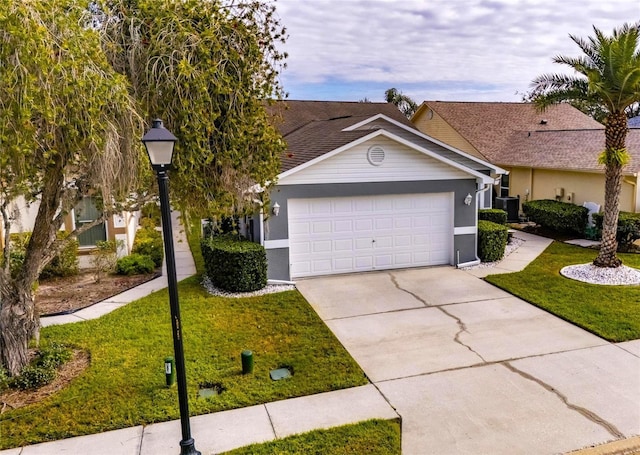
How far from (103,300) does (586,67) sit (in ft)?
39.6

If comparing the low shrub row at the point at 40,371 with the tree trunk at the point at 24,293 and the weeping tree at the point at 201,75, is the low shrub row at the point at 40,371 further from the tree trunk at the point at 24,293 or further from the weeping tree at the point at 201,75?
the weeping tree at the point at 201,75

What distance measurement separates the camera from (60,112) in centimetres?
505

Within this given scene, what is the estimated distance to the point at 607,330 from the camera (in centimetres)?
819

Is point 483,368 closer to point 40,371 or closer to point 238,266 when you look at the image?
point 238,266

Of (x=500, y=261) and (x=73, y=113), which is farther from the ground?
(x=73, y=113)

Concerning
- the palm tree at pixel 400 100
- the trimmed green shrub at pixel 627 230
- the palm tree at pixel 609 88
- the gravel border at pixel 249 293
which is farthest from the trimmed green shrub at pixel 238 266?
the palm tree at pixel 400 100

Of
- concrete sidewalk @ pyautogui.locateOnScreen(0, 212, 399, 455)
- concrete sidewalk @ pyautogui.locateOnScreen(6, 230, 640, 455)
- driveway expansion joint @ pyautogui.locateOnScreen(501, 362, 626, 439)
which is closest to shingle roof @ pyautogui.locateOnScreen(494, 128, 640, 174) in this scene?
concrete sidewalk @ pyautogui.locateOnScreen(6, 230, 640, 455)

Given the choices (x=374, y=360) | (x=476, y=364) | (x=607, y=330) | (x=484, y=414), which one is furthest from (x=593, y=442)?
(x=607, y=330)

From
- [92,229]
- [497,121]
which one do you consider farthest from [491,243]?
[497,121]

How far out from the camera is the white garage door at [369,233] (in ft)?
38.8

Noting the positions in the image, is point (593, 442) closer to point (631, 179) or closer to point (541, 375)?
point (541, 375)

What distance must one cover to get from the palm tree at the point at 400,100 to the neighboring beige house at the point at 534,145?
10.5 metres

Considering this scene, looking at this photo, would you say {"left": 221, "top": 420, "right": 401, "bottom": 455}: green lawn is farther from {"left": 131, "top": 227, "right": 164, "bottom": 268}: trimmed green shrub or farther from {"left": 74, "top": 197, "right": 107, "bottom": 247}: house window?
{"left": 74, "top": 197, "right": 107, "bottom": 247}: house window

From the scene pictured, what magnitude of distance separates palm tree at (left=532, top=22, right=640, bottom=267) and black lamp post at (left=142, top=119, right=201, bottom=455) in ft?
31.5
